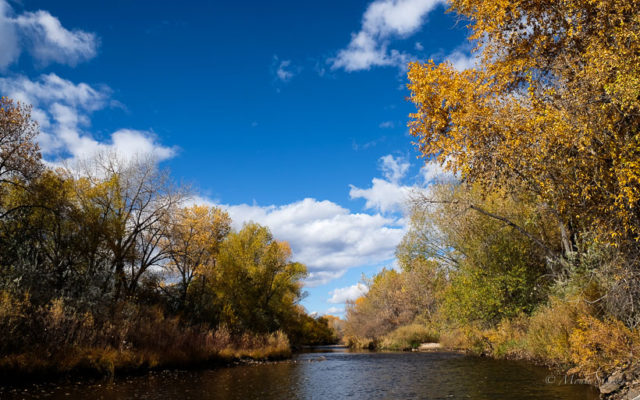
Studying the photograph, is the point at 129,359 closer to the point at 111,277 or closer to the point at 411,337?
the point at 111,277

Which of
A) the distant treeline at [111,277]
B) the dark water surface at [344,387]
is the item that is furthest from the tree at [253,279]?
the dark water surface at [344,387]

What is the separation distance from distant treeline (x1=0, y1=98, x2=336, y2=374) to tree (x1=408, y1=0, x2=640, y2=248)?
18.1 m

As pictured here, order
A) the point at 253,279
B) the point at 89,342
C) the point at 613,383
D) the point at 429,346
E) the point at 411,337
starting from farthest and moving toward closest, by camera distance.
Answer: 1. the point at 411,337
2. the point at 429,346
3. the point at 253,279
4. the point at 89,342
5. the point at 613,383

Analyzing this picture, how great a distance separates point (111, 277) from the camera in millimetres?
25781

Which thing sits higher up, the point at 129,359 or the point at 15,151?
the point at 15,151

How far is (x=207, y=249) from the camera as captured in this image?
38.3 m

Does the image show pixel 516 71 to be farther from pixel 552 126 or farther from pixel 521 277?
pixel 521 277

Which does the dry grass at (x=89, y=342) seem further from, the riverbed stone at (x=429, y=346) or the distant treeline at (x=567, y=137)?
the riverbed stone at (x=429, y=346)

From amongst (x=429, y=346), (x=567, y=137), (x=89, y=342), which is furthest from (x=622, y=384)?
(x=429, y=346)

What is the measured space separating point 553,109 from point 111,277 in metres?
25.9

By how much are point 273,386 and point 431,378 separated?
7156 millimetres

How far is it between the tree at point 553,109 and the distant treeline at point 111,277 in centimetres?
1815

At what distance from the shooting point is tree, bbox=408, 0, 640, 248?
9.74 m

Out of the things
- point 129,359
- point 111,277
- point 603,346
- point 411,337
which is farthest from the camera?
point 411,337
